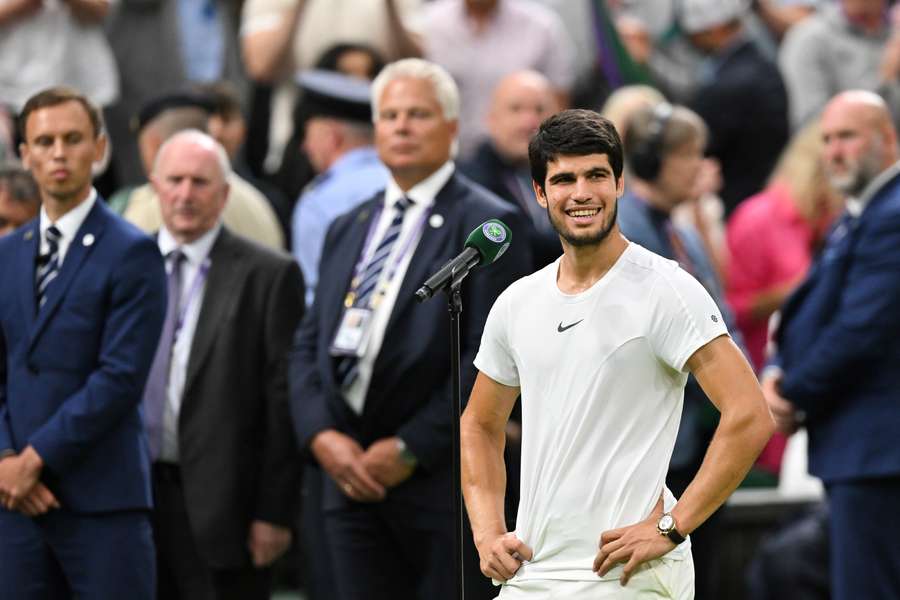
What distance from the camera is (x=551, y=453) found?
4.15 m

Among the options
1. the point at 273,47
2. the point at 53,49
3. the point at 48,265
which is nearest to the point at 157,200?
the point at 48,265

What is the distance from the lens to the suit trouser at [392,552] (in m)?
5.73

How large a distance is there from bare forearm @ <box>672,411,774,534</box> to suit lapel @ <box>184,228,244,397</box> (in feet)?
8.67

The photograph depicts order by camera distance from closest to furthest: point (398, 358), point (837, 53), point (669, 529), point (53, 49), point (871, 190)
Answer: point (669, 529), point (398, 358), point (871, 190), point (53, 49), point (837, 53)

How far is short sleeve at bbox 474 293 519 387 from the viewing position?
4.28 m

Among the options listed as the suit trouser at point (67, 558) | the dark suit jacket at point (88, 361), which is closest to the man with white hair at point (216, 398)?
the dark suit jacket at point (88, 361)

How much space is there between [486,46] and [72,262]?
401 centimetres

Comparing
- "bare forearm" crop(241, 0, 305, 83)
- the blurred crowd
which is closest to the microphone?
the blurred crowd

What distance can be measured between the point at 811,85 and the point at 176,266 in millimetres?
5201

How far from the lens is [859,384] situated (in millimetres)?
6547

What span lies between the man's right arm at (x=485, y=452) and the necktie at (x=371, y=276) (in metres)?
1.52

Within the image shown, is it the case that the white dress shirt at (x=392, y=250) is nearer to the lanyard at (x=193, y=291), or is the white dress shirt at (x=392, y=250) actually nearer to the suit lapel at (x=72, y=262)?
the lanyard at (x=193, y=291)

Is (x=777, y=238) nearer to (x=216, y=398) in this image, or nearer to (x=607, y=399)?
(x=216, y=398)

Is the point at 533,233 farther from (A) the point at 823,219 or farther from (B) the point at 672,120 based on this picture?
(A) the point at 823,219
